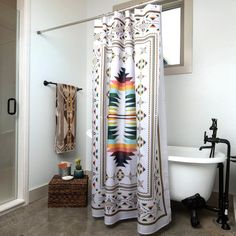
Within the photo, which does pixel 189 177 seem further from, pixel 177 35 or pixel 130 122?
pixel 177 35

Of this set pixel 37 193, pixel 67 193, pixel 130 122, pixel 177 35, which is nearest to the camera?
pixel 130 122

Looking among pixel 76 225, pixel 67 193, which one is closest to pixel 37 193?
pixel 67 193

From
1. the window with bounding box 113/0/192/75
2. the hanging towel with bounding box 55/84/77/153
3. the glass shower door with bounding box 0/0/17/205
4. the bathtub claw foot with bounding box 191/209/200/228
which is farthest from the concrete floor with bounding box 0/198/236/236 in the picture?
the window with bounding box 113/0/192/75

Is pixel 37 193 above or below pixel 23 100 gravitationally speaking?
below

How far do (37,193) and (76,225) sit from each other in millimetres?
643

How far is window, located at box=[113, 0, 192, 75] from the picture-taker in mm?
2092

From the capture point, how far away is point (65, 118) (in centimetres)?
211

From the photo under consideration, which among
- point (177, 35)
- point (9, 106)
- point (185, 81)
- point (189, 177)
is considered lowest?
point (189, 177)

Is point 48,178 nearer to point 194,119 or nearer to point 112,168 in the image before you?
point 112,168

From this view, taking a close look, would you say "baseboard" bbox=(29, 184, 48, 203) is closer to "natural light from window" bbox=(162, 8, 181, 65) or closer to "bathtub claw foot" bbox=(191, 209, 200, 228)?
"bathtub claw foot" bbox=(191, 209, 200, 228)

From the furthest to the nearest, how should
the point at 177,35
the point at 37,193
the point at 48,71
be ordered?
the point at 177,35, the point at 48,71, the point at 37,193

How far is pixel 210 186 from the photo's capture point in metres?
1.52

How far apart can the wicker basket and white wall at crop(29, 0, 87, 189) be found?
0.89 ft

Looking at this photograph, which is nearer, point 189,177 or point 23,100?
point 189,177
